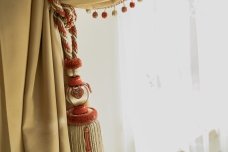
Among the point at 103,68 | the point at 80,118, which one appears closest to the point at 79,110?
the point at 80,118

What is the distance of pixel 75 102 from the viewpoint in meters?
0.74

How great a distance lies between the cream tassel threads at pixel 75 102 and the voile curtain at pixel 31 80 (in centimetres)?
3

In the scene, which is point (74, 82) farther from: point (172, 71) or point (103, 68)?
point (172, 71)

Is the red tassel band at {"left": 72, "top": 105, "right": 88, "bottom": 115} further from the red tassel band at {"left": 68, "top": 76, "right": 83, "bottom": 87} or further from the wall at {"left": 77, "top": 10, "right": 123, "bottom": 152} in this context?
the wall at {"left": 77, "top": 10, "right": 123, "bottom": 152}

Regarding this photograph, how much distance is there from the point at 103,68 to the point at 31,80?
538 millimetres

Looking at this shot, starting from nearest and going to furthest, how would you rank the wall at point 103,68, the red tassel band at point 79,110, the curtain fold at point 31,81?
the curtain fold at point 31,81 < the red tassel band at point 79,110 < the wall at point 103,68

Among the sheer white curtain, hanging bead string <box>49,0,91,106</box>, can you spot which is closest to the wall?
the sheer white curtain

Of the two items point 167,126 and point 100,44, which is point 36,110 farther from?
point 167,126

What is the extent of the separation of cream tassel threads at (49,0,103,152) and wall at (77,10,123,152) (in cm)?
36

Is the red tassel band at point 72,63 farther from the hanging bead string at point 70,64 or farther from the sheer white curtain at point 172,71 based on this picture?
the sheer white curtain at point 172,71

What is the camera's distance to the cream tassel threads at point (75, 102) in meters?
0.73

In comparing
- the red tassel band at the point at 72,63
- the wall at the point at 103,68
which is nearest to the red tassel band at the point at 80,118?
the red tassel band at the point at 72,63

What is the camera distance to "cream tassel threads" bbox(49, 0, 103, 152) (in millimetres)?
731

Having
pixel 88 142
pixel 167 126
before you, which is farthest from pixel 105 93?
pixel 88 142
